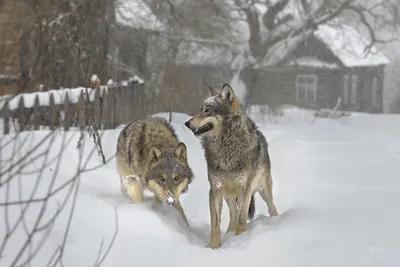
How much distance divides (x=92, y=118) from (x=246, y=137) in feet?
15.0

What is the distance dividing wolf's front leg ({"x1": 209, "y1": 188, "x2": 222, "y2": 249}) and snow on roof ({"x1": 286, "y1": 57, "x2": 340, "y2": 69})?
1064 inches

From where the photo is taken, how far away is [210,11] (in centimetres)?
3089

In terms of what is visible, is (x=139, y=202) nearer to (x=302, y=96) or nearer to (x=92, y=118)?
(x=92, y=118)

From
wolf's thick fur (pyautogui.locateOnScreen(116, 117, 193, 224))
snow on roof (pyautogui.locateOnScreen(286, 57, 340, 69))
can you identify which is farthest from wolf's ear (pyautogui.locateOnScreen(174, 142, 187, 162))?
snow on roof (pyautogui.locateOnScreen(286, 57, 340, 69))

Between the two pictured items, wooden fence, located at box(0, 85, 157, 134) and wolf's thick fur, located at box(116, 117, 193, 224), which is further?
wooden fence, located at box(0, 85, 157, 134)

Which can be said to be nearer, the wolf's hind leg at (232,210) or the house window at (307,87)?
the wolf's hind leg at (232,210)

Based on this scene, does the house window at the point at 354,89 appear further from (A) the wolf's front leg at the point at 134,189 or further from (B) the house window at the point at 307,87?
(A) the wolf's front leg at the point at 134,189

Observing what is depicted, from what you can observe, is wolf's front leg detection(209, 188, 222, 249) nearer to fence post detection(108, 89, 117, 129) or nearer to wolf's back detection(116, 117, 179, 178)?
wolf's back detection(116, 117, 179, 178)

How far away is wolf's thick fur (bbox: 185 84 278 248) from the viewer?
666 cm

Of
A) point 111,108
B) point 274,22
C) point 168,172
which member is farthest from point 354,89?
point 168,172

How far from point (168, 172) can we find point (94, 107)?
18.7 ft

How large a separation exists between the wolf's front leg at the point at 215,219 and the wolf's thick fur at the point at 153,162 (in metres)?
0.42

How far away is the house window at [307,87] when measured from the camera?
127 ft

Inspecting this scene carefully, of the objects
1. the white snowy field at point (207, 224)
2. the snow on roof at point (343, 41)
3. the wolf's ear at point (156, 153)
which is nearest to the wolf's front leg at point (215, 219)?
the white snowy field at point (207, 224)
